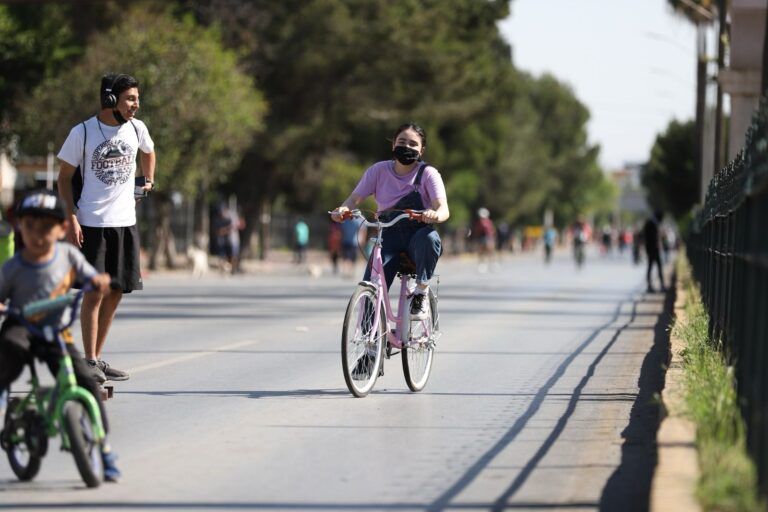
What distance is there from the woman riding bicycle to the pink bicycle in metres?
0.09

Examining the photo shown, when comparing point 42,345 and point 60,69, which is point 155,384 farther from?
point 60,69

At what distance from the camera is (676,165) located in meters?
84.4

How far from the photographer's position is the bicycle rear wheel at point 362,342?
1048cm

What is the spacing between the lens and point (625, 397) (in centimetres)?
1159

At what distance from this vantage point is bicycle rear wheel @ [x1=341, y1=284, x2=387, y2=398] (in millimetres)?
10484

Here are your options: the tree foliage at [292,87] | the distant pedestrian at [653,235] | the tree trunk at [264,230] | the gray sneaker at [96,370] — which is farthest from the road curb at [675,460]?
the tree trunk at [264,230]

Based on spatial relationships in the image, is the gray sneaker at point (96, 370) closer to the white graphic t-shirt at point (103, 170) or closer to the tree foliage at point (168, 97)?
the white graphic t-shirt at point (103, 170)

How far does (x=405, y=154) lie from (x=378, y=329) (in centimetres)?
119

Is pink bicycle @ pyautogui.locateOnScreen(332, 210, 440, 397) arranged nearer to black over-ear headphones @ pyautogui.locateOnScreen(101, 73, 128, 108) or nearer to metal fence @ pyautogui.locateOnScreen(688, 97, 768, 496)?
black over-ear headphones @ pyautogui.locateOnScreen(101, 73, 128, 108)

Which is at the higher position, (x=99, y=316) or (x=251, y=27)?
(x=251, y=27)

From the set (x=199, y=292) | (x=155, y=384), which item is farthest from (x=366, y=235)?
Answer: (x=155, y=384)

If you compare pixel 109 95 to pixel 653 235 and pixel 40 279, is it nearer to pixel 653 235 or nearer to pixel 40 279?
pixel 40 279

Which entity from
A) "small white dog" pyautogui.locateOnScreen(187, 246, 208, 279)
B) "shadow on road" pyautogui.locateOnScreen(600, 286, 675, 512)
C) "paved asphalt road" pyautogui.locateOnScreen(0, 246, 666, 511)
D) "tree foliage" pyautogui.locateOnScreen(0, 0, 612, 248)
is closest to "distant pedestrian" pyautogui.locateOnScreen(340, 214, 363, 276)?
"small white dog" pyautogui.locateOnScreen(187, 246, 208, 279)

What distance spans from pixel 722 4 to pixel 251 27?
2632 cm
